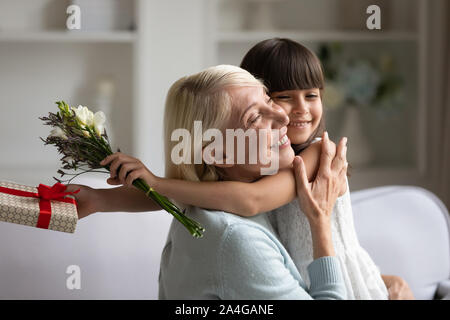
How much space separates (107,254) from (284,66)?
2.16ft

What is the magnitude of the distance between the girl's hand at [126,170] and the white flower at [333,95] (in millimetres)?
1999

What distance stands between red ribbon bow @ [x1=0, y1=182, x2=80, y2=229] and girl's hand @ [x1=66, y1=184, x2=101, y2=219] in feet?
0.10

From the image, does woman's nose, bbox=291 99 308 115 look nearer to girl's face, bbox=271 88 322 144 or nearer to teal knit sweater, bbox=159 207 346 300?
girl's face, bbox=271 88 322 144

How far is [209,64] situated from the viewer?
8.47 ft

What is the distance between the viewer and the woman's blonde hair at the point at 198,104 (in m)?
0.90

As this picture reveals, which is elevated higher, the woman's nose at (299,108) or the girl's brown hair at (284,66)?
the girl's brown hair at (284,66)

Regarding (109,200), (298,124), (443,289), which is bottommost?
(443,289)

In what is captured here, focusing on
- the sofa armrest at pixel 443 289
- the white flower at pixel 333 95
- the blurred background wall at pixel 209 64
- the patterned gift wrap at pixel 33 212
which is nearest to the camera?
the patterned gift wrap at pixel 33 212

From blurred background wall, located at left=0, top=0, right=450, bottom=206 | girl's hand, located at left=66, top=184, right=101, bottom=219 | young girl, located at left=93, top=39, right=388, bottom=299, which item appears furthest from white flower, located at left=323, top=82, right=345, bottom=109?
girl's hand, located at left=66, top=184, right=101, bottom=219

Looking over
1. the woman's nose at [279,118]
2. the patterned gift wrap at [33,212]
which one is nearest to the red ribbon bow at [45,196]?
the patterned gift wrap at [33,212]

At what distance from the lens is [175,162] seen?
918 millimetres

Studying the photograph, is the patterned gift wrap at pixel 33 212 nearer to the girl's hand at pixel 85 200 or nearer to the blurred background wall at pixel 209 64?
the girl's hand at pixel 85 200
